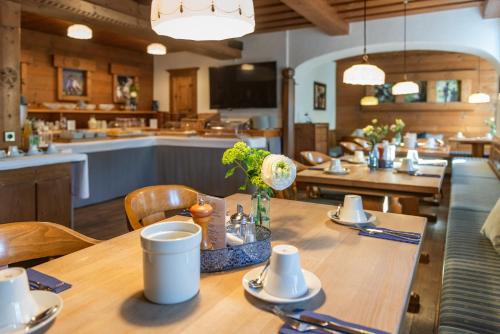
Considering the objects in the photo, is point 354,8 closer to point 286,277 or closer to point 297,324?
point 286,277

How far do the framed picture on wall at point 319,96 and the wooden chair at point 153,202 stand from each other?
741cm

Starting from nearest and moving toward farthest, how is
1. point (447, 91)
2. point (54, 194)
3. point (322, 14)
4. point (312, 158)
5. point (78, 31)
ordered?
1. point (54, 194)
2. point (312, 158)
3. point (322, 14)
4. point (78, 31)
5. point (447, 91)

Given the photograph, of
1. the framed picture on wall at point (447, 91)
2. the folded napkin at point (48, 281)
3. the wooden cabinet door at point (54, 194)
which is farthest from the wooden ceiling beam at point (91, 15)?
the framed picture on wall at point (447, 91)

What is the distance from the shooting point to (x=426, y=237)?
13.3 feet

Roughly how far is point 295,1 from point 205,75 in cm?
408

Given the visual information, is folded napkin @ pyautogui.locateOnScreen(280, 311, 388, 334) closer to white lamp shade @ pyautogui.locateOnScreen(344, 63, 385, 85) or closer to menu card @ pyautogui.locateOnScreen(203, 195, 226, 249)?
menu card @ pyautogui.locateOnScreen(203, 195, 226, 249)

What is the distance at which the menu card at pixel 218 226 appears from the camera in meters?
1.17

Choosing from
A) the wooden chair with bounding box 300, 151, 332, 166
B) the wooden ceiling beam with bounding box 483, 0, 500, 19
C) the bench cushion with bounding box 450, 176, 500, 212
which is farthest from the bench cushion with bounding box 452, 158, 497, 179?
the wooden ceiling beam with bounding box 483, 0, 500, 19

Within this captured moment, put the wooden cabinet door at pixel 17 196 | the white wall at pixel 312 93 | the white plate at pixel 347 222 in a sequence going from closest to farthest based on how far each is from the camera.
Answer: the white plate at pixel 347 222 → the wooden cabinet door at pixel 17 196 → the white wall at pixel 312 93

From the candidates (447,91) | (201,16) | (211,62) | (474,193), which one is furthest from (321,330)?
(447,91)

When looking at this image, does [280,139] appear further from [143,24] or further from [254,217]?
[254,217]

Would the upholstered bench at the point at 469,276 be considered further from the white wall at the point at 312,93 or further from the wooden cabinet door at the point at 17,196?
the white wall at the point at 312,93

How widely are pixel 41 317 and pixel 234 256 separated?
19.7 inches

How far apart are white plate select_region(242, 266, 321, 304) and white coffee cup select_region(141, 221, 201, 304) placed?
15 centimetres
